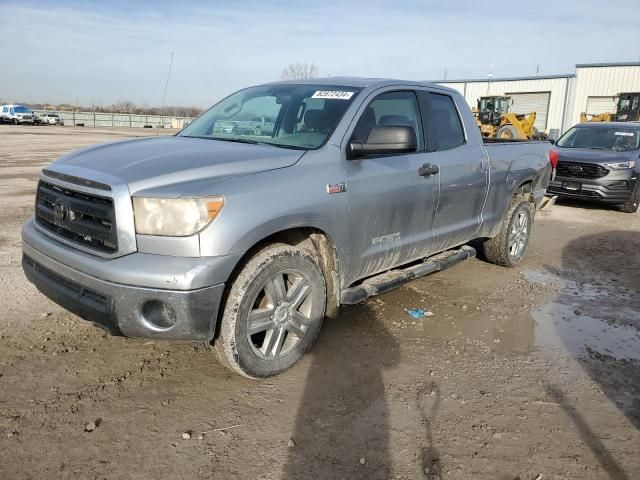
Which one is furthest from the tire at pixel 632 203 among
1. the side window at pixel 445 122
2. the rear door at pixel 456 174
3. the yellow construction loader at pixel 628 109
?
the yellow construction loader at pixel 628 109

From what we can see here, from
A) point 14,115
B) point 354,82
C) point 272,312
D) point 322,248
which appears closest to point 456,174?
point 354,82

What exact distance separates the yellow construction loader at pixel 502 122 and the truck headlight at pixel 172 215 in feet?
69.1

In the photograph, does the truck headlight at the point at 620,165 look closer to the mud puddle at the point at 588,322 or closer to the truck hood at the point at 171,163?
the mud puddle at the point at 588,322

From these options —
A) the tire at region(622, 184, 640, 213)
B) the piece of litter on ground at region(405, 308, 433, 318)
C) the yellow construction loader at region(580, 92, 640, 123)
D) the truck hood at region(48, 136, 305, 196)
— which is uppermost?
the yellow construction loader at region(580, 92, 640, 123)

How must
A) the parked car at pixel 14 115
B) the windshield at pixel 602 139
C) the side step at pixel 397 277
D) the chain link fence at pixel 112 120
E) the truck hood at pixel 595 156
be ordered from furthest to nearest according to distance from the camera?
the chain link fence at pixel 112 120
the parked car at pixel 14 115
the windshield at pixel 602 139
the truck hood at pixel 595 156
the side step at pixel 397 277

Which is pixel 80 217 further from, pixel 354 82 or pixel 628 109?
pixel 628 109

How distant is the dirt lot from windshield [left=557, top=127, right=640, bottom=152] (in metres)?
7.56

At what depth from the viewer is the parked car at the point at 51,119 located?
53.2 meters

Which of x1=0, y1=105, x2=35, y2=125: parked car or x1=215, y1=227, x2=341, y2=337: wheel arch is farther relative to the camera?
x1=0, y1=105, x2=35, y2=125: parked car

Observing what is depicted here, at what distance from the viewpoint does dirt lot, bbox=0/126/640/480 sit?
2.62 meters

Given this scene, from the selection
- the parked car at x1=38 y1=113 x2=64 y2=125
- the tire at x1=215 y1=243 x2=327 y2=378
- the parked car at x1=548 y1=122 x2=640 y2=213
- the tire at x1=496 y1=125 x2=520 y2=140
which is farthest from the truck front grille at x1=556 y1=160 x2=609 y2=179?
the parked car at x1=38 y1=113 x2=64 y2=125

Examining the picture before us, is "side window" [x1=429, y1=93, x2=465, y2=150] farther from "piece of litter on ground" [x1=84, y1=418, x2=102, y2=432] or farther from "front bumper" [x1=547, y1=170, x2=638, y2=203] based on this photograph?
"front bumper" [x1=547, y1=170, x2=638, y2=203]

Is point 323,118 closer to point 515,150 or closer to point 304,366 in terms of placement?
point 304,366

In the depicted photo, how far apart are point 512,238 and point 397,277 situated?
8.34 ft
